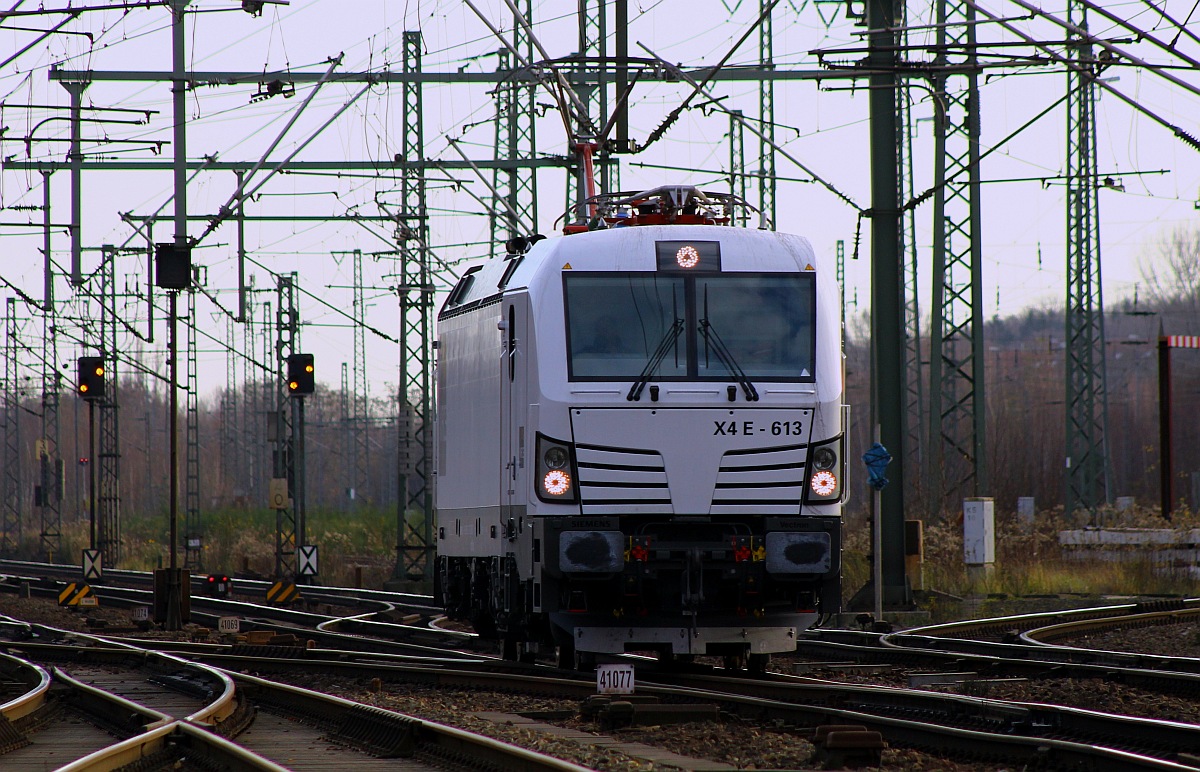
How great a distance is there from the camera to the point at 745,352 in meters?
14.4

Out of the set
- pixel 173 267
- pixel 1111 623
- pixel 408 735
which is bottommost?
pixel 1111 623

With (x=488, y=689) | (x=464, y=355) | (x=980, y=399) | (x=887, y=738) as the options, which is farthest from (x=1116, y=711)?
(x=980, y=399)

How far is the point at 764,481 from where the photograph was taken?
46.4ft

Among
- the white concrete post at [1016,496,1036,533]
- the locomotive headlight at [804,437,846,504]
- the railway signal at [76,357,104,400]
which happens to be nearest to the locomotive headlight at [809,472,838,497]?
the locomotive headlight at [804,437,846,504]

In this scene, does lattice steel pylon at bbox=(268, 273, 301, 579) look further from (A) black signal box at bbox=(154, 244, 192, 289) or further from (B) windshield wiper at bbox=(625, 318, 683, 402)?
(B) windshield wiper at bbox=(625, 318, 683, 402)

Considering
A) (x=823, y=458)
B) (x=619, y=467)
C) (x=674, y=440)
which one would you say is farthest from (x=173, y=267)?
(x=823, y=458)

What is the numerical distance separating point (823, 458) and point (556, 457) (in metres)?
2.24

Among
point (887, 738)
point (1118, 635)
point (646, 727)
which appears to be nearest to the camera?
point (887, 738)

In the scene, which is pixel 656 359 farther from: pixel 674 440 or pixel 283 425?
pixel 283 425

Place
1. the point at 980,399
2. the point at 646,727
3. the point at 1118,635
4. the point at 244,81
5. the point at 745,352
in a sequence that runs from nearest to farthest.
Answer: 1. the point at 646,727
2. the point at 745,352
3. the point at 1118,635
4. the point at 244,81
5. the point at 980,399

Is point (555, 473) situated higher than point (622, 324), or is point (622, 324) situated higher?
point (622, 324)

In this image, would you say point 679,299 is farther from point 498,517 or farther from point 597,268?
point 498,517

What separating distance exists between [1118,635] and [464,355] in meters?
8.42

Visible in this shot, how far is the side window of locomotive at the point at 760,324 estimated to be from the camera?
14.3 meters
